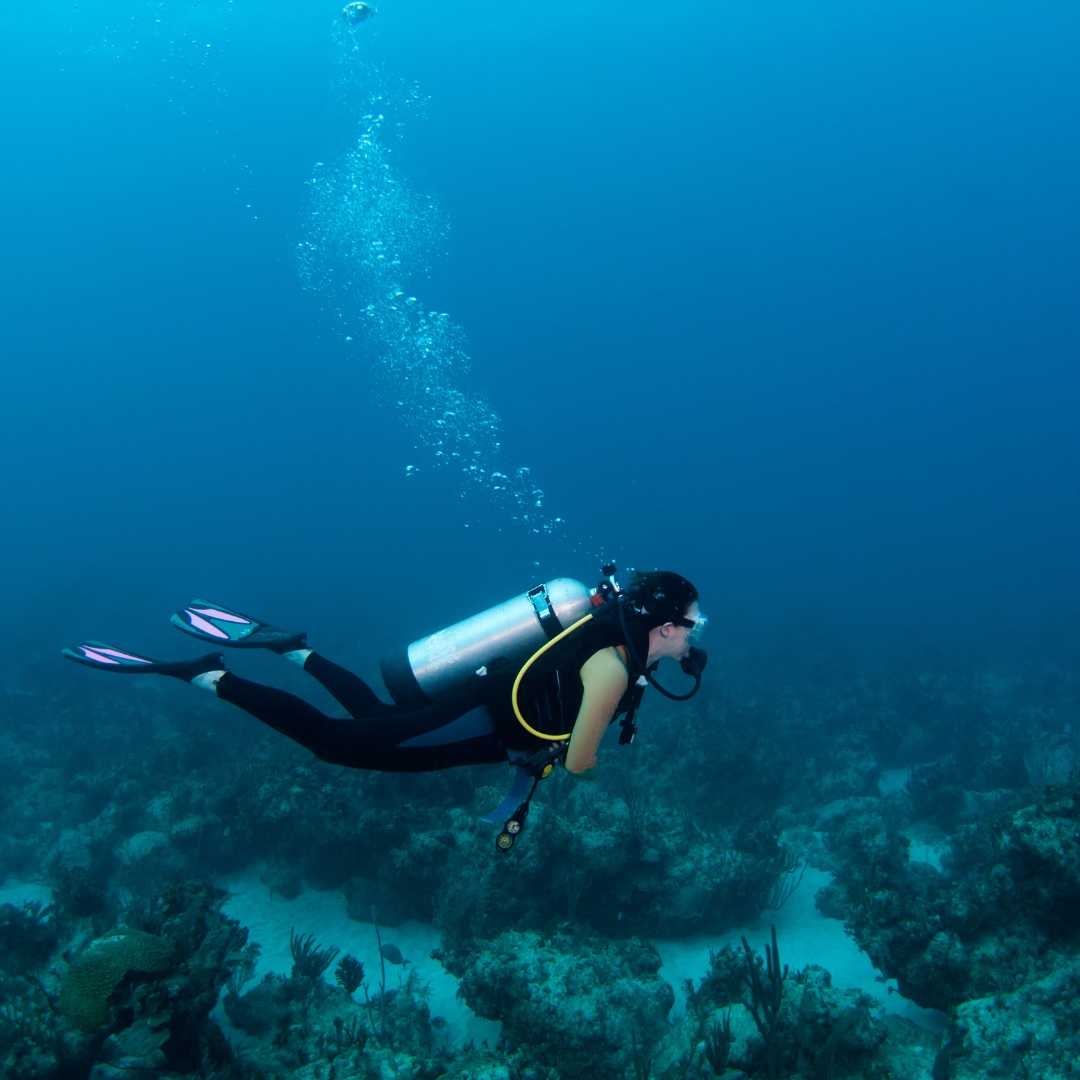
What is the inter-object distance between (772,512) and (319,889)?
123 meters

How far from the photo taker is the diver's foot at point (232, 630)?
20.7 feet

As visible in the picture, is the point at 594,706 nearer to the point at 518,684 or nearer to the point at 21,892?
the point at 518,684

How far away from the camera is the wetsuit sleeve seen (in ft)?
A: 13.8

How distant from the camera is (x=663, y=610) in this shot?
4.52 m

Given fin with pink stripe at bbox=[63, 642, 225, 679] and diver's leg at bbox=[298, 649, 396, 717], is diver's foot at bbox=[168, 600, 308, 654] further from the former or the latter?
fin with pink stripe at bbox=[63, 642, 225, 679]

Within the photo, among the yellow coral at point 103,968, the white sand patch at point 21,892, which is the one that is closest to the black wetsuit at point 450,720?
the yellow coral at point 103,968

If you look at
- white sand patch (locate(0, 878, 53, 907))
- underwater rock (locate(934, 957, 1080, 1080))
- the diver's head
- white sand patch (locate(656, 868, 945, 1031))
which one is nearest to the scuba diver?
the diver's head

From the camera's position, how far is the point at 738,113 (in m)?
124

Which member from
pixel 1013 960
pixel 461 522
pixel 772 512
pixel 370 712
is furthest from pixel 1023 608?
pixel 461 522

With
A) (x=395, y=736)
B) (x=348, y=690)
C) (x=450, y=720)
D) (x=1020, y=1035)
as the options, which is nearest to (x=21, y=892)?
(x=348, y=690)

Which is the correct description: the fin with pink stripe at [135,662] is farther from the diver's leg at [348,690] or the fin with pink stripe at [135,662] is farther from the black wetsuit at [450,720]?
the diver's leg at [348,690]

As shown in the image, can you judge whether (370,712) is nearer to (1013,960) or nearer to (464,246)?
(1013,960)

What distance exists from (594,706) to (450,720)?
1.21m

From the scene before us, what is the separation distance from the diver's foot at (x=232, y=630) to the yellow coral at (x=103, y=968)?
2.40 metres
